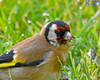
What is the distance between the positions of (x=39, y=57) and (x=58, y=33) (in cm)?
25

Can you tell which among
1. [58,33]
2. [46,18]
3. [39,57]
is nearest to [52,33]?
[58,33]

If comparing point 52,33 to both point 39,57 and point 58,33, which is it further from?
point 39,57

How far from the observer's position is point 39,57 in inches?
93.7

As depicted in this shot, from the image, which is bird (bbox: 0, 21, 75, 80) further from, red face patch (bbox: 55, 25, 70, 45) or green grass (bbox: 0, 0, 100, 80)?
green grass (bbox: 0, 0, 100, 80)

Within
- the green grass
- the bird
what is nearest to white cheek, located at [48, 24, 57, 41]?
the bird

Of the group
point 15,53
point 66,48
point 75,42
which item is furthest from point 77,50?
point 15,53

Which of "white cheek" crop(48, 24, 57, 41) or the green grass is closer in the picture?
"white cheek" crop(48, 24, 57, 41)

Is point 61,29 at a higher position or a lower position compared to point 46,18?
higher

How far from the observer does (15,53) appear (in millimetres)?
2396

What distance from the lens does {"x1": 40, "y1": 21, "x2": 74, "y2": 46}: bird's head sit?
7.97 feet

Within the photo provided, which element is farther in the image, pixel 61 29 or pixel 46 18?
pixel 46 18

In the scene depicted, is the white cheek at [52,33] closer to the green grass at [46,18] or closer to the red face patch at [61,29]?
the red face patch at [61,29]

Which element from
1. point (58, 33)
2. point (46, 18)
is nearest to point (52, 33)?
point (58, 33)

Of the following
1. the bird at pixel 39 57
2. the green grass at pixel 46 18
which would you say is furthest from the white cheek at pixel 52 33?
the green grass at pixel 46 18
